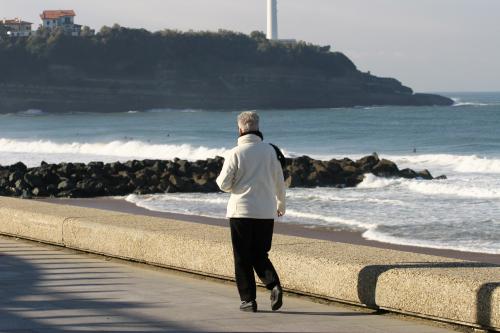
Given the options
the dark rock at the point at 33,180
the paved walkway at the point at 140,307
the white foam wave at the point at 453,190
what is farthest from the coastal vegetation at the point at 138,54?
the paved walkway at the point at 140,307

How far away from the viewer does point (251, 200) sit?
25.0 feet

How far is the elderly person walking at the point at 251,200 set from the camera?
25.1 feet

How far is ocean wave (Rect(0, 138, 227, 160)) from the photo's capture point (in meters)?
53.1

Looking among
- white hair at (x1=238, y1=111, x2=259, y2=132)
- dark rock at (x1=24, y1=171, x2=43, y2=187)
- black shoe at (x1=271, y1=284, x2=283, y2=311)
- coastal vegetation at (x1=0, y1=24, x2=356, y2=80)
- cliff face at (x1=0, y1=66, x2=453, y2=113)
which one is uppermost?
coastal vegetation at (x1=0, y1=24, x2=356, y2=80)

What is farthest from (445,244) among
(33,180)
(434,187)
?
(33,180)

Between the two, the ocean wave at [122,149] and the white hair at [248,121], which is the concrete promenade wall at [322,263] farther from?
the ocean wave at [122,149]

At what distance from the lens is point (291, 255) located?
8.47 m

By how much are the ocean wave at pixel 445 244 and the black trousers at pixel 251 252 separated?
6879 millimetres

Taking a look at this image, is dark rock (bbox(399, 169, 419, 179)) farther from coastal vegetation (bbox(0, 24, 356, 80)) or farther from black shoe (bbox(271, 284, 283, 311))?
coastal vegetation (bbox(0, 24, 356, 80))

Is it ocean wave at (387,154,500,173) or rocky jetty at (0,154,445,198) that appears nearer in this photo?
rocky jetty at (0,154,445,198)

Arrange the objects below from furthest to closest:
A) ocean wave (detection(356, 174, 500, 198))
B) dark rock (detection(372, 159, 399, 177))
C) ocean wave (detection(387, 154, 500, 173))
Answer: ocean wave (detection(387, 154, 500, 173)), dark rock (detection(372, 159, 399, 177)), ocean wave (detection(356, 174, 500, 198))

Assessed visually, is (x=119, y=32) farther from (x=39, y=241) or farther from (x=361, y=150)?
(x=39, y=241)

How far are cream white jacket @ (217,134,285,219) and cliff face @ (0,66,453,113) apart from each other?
6519 inches

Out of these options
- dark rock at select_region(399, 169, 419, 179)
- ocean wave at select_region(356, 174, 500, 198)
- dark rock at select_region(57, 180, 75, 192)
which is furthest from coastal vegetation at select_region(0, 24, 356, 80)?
dark rock at select_region(57, 180, 75, 192)
